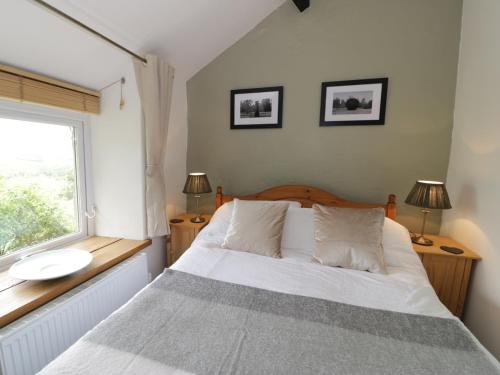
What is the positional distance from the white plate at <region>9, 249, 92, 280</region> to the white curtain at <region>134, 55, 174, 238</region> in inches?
20.0

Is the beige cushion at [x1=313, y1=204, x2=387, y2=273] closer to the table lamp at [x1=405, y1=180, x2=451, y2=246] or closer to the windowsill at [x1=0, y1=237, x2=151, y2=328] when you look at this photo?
the table lamp at [x1=405, y1=180, x2=451, y2=246]

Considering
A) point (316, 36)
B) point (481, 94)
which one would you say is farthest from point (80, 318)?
point (481, 94)

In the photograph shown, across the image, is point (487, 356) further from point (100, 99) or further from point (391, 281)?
point (100, 99)

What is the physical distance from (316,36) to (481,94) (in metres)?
1.28

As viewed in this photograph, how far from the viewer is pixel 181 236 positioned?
6.97 feet

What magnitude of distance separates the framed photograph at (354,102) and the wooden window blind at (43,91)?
6.03 ft

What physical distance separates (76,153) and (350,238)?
2030 mm

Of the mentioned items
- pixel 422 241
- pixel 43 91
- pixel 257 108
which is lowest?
pixel 422 241

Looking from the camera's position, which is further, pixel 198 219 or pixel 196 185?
pixel 198 219

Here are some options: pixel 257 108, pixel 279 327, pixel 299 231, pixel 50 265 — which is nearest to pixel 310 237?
pixel 299 231

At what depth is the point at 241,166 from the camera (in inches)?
91.7

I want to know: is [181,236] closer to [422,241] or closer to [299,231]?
[299,231]

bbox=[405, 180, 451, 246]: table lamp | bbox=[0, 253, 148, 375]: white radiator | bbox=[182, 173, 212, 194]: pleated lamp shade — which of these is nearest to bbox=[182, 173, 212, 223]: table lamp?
bbox=[182, 173, 212, 194]: pleated lamp shade

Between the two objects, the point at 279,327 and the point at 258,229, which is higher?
the point at 258,229
